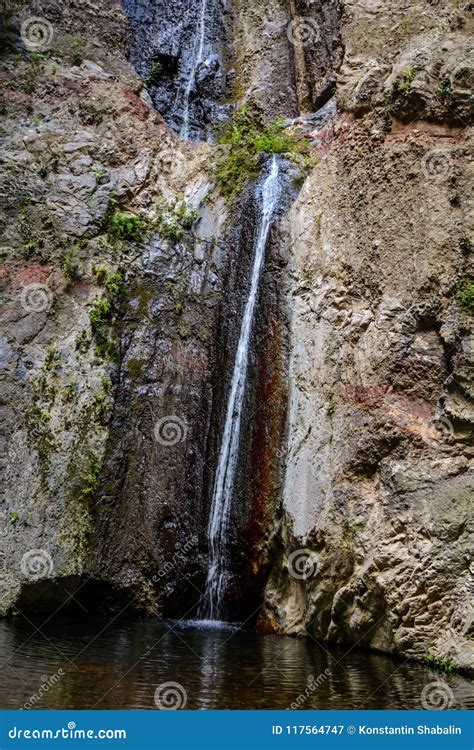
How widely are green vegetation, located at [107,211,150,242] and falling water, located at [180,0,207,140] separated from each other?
4619 millimetres

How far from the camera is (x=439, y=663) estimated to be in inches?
256

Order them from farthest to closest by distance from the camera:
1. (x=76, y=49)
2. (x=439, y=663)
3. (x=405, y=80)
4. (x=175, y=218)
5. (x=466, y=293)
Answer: (x=76, y=49)
(x=175, y=218)
(x=405, y=80)
(x=466, y=293)
(x=439, y=663)

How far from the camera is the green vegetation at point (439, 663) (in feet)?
20.8

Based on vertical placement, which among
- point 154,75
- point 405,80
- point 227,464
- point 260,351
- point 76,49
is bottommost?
point 227,464

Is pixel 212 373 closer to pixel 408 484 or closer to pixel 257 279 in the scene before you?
pixel 257 279

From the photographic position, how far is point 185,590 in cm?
971

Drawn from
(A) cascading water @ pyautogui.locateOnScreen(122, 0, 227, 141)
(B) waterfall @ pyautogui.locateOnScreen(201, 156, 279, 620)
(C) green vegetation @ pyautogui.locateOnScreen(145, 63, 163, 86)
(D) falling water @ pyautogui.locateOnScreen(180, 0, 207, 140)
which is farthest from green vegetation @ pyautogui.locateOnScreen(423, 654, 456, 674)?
(C) green vegetation @ pyautogui.locateOnScreen(145, 63, 163, 86)

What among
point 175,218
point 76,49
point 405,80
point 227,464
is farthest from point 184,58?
point 227,464

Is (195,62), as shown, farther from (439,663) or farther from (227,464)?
(439,663)

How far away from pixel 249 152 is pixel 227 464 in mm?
6594

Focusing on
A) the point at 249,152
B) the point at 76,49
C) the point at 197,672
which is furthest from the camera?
the point at 76,49

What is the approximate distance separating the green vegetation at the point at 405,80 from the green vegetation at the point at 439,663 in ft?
23.8

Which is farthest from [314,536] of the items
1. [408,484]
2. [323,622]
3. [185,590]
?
[185,590]

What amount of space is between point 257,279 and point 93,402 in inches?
134
